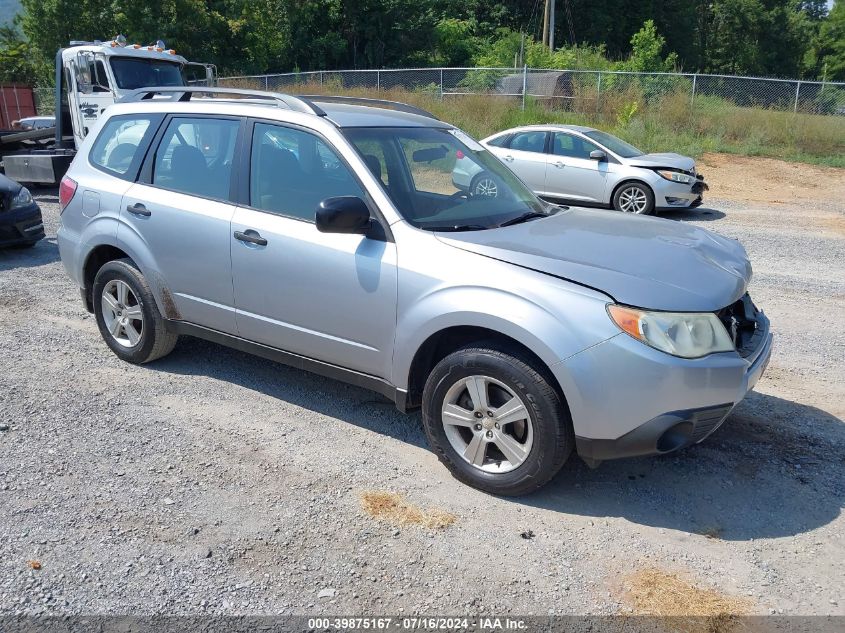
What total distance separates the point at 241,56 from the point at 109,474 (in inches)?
1477

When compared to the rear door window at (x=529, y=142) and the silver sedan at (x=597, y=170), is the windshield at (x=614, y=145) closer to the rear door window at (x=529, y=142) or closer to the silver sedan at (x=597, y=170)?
the silver sedan at (x=597, y=170)

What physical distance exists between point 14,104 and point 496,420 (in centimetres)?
2361

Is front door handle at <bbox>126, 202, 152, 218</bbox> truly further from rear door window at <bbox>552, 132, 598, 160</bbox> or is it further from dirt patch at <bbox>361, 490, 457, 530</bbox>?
rear door window at <bbox>552, 132, 598, 160</bbox>

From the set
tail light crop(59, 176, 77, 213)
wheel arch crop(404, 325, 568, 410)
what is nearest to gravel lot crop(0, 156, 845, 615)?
wheel arch crop(404, 325, 568, 410)

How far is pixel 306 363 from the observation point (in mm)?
4516

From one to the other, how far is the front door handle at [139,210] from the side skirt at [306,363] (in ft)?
2.48

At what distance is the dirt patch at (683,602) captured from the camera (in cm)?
296

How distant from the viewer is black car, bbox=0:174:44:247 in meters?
8.91

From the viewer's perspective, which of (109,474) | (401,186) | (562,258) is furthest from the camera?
(401,186)

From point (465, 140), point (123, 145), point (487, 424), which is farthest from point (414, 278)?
point (123, 145)

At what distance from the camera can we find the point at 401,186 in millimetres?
4336

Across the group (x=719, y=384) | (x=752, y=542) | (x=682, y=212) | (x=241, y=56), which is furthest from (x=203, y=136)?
(x=241, y=56)

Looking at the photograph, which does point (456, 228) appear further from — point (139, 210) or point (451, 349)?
point (139, 210)

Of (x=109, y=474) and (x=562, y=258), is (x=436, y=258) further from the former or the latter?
(x=109, y=474)
